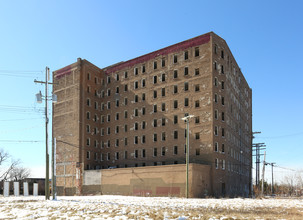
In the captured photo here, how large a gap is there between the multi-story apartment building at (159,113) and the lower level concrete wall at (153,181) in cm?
380

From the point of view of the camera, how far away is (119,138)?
60.3 metres

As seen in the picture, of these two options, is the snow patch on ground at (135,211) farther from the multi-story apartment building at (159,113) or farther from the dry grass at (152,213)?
the multi-story apartment building at (159,113)

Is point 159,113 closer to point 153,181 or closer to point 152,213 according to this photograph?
point 153,181

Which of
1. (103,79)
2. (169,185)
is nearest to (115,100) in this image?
(103,79)

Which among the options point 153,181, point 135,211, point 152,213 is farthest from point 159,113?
point 152,213

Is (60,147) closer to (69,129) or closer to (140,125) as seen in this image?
(69,129)

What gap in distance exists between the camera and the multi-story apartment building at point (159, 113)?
49.2m

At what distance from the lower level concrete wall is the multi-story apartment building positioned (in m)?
3.80

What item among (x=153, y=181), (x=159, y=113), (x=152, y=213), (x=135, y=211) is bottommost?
(x=153, y=181)

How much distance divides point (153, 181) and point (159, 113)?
43.5 ft

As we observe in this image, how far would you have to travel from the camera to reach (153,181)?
46500 mm

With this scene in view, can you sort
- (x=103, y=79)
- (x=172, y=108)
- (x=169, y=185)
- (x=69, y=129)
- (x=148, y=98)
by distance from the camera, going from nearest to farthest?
(x=169, y=185)
(x=172, y=108)
(x=148, y=98)
(x=69, y=129)
(x=103, y=79)

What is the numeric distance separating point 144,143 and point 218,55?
20559 mm

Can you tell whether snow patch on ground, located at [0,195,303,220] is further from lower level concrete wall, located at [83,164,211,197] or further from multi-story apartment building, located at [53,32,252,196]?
multi-story apartment building, located at [53,32,252,196]
